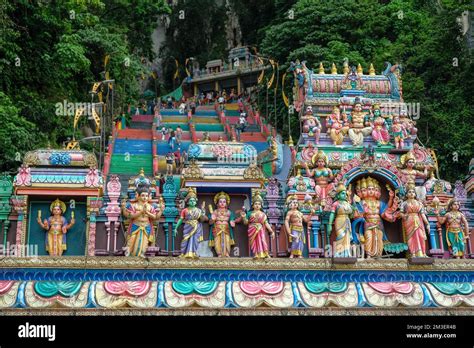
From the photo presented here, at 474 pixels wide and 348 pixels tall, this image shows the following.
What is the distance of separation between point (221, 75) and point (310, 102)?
35781 mm

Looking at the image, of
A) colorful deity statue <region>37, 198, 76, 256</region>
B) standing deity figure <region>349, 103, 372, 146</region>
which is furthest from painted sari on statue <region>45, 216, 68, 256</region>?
standing deity figure <region>349, 103, 372, 146</region>

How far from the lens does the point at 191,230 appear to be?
1540 cm

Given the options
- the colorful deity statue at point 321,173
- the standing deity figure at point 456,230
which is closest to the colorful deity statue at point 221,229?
the colorful deity statue at point 321,173

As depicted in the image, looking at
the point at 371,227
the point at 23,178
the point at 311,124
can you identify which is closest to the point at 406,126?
the point at 311,124

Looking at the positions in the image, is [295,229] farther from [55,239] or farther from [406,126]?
[55,239]

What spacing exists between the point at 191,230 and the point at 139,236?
101 centimetres

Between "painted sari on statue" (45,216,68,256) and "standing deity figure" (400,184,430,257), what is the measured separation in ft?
22.6

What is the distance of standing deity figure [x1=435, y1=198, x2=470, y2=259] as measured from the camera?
1620cm

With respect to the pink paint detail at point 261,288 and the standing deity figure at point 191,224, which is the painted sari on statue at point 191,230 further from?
the pink paint detail at point 261,288

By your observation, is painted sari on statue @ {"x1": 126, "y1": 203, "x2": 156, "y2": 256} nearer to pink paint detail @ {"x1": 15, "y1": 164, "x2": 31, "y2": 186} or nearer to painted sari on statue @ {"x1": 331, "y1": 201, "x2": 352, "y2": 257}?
pink paint detail @ {"x1": 15, "y1": 164, "x2": 31, "y2": 186}

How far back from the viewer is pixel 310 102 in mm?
18750

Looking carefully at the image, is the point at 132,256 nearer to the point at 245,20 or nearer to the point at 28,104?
the point at 28,104

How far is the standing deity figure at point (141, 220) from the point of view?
15211mm
